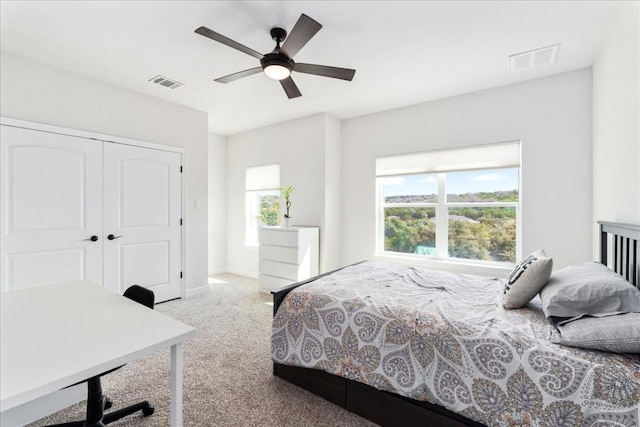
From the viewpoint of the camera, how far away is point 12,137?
2.76 metres

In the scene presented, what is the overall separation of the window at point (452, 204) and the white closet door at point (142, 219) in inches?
113

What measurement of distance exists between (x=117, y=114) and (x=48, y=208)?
1.26 metres

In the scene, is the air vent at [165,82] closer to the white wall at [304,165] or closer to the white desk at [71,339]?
the white wall at [304,165]

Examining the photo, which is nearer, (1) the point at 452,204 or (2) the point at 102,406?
(2) the point at 102,406

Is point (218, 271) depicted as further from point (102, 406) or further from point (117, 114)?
point (102, 406)

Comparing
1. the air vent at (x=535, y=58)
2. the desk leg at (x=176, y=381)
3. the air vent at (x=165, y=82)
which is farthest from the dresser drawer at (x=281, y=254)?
the air vent at (x=535, y=58)

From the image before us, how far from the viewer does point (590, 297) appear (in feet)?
4.69

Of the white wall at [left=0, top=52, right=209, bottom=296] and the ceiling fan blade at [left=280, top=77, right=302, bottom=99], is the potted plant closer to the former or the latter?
the white wall at [left=0, top=52, right=209, bottom=296]

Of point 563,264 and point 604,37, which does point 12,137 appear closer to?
point 604,37

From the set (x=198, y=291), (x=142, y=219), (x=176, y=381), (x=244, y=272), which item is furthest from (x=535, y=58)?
(x=244, y=272)

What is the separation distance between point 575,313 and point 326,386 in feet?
4.73

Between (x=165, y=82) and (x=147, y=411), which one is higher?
(x=165, y=82)

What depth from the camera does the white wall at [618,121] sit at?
188 cm

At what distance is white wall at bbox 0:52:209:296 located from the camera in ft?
9.22
